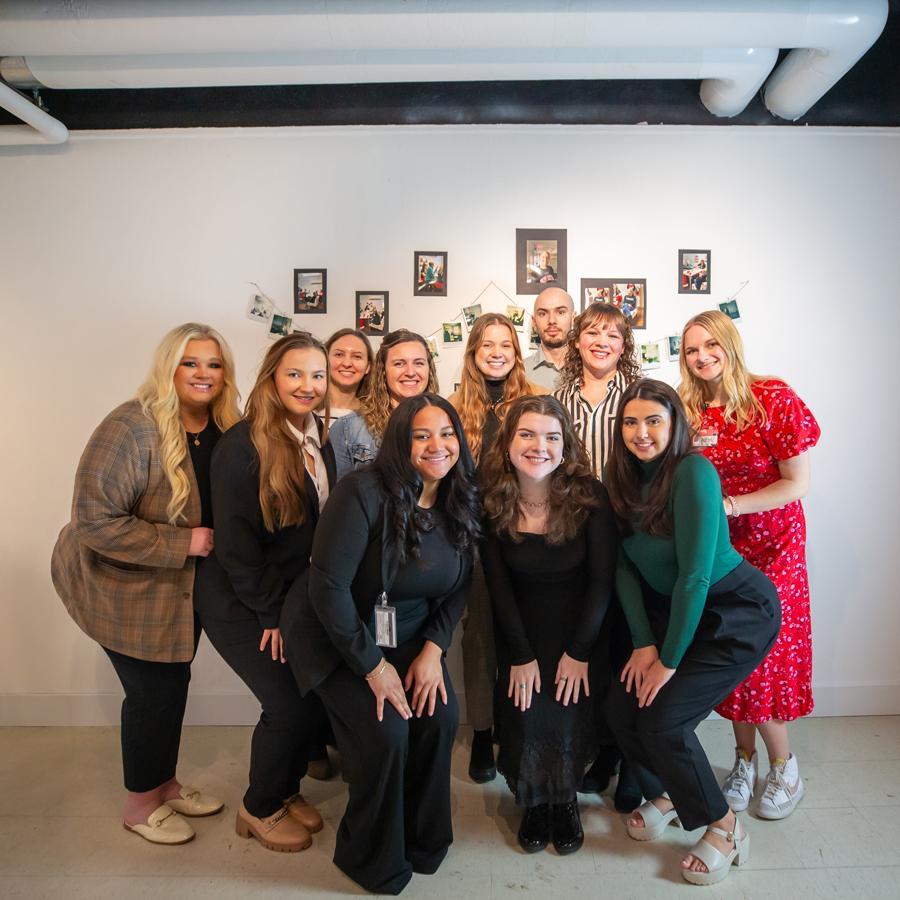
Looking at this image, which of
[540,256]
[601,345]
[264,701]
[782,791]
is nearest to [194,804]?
[264,701]

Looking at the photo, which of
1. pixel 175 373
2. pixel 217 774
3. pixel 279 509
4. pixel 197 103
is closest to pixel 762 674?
pixel 279 509

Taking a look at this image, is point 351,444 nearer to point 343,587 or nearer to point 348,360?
point 348,360

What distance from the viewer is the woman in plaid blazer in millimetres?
1876

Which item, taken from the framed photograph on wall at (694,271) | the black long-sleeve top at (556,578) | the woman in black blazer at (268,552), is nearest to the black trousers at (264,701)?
the woman in black blazer at (268,552)

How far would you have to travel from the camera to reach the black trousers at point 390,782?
5.59ft

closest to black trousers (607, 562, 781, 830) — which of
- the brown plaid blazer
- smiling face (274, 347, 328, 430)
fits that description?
smiling face (274, 347, 328, 430)

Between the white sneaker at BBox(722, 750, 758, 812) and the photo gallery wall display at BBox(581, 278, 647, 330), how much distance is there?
5.67 ft

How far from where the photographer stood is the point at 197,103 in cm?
273

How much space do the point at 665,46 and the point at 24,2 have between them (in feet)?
7.10

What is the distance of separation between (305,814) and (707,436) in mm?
1798

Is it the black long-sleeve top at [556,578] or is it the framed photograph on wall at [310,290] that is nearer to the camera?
the black long-sleeve top at [556,578]

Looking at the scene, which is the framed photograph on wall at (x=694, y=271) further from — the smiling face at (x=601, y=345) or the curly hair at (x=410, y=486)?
the curly hair at (x=410, y=486)

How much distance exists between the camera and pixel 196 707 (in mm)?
2785

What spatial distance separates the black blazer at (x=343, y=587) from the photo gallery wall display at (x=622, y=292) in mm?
1482
